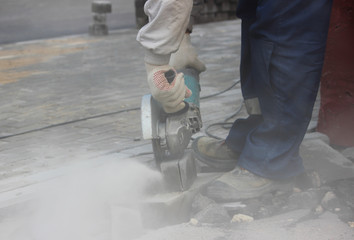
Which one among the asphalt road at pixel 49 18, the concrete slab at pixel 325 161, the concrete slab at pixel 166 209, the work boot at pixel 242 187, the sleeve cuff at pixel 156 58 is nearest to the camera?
the sleeve cuff at pixel 156 58

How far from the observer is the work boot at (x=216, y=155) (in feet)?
10.8

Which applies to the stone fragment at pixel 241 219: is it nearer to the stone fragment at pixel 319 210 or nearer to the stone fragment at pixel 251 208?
the stone fragment at pixel 251 208

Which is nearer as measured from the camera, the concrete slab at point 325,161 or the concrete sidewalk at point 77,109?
the concrete slab at point 325,161

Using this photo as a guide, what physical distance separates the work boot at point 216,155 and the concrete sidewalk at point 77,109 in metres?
0.32

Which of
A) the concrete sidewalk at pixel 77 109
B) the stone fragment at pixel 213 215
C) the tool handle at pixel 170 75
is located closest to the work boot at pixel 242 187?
the stone fragment at pixel 213 215

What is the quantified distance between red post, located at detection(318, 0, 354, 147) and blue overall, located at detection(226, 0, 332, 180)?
758 millimetres

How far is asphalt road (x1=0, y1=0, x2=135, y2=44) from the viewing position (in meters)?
12.4

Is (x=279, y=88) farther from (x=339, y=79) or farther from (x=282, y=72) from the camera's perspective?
(x=339, y=79)

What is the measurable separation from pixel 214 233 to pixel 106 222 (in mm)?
515

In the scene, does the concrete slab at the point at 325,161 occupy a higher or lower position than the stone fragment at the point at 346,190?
lower

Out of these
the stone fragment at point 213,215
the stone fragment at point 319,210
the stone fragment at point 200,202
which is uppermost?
the stone fragment at point 213,215

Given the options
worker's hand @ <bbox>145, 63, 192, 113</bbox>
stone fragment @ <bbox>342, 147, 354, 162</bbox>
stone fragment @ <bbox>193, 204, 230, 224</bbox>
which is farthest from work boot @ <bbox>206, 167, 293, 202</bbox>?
stone fragment @ <bbox>342, 147, 354, 162</bbox>

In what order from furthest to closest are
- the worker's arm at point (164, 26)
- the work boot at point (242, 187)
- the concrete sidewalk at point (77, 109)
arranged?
1. the concrete sidewalk at point (77, 109)
2. the work boot at point (242, 187)
3. the worker's arm at point (164, 26)

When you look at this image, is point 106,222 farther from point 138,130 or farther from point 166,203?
point 138,130
